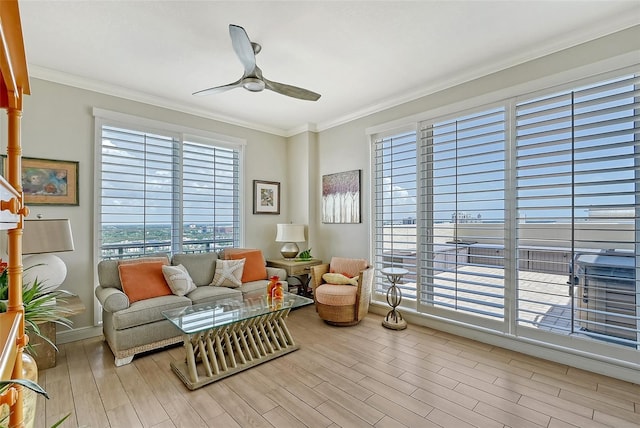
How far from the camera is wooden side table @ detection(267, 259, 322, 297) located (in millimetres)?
4250

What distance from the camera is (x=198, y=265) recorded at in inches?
145

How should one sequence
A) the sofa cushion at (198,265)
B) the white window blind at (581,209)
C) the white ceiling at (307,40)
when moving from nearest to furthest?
1. the white ceiling at (307,40)
2. the white window blind at (581,209)
3. the sofa cushion at (198,265)

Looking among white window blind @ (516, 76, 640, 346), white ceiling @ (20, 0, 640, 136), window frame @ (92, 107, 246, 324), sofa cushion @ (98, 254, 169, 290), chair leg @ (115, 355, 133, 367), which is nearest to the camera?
white ceiling @ (20, 0, 640, 136)

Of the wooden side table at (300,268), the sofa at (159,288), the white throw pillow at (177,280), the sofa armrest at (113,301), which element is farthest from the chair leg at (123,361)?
the wooden side table at (300,268)

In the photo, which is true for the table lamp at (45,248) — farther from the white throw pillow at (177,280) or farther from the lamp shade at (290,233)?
the lamp shade at (290,233)

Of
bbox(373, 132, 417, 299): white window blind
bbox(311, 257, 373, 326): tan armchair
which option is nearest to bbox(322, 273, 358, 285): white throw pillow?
bbox(311, 257, 373, 326): tan armchair

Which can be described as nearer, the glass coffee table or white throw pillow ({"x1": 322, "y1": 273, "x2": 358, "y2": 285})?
the glass coffee table

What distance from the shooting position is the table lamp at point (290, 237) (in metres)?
4.48

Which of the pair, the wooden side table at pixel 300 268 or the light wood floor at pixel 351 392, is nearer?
the light wood floor at pixel 351 392

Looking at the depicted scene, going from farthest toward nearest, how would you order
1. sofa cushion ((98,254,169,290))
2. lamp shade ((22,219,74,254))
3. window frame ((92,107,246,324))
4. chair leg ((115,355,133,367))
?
window frame ((92,107,246,324)) → sofa cushion ((98,254,169,290)) → chair leg ((115,355,133,367)) → lamp shade ((22,219,74,254))

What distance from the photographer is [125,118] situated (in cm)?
350

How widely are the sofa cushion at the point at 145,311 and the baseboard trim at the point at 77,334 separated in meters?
0.89

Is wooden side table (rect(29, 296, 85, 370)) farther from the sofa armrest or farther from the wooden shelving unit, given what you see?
the wooden shelving unit

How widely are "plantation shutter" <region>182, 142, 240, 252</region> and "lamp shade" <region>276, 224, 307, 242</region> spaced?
2.16 ft
